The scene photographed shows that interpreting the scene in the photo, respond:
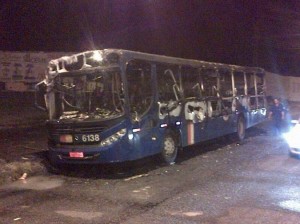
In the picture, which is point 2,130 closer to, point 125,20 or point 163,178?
point 163,178

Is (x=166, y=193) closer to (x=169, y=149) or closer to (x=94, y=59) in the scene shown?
(x=169, y=149)

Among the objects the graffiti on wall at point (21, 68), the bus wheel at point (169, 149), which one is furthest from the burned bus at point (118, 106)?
the graffiti on wall at point (21, 68)

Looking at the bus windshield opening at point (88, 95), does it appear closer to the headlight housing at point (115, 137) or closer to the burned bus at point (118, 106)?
the burned bus at point (118, 106)

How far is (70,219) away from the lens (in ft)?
22.2

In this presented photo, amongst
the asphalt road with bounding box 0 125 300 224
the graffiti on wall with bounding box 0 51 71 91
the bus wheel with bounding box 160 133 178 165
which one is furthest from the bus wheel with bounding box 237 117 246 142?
the graffiti on wall with bounding box 0 51 71 91

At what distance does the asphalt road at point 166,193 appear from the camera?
22.6 ft

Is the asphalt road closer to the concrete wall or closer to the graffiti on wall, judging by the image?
the graffiti on wall

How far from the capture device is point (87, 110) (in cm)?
1032

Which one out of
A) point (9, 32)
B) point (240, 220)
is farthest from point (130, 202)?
point (9, 32)

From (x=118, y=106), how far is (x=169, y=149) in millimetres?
2379

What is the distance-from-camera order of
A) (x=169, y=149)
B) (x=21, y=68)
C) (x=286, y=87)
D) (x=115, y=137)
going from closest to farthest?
1. (x=115, y=137)
2. (x=169, y=149)
3. (x=21, y=68)
4. (x=286, y=87)

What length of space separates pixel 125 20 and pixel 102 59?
2220 cm

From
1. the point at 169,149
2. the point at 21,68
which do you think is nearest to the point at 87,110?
the point at 169,149

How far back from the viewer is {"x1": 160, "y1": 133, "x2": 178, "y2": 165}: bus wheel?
11445 millimetres
